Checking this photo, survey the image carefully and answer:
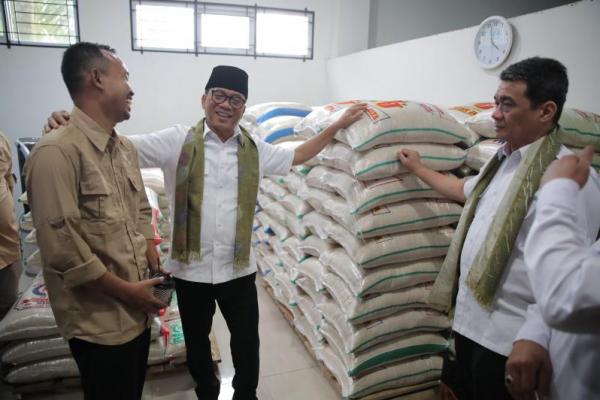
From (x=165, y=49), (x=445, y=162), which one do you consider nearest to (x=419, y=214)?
(x=445, y=162)

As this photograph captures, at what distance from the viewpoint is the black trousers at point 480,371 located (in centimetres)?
134

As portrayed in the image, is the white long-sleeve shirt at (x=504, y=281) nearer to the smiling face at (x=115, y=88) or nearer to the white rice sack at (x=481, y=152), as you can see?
the white rice sack at (x=481, y=152)

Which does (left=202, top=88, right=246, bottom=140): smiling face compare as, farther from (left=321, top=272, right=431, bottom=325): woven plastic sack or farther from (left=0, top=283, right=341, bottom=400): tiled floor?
(left=0, top=283, right=341, bottom=400): tiled floor

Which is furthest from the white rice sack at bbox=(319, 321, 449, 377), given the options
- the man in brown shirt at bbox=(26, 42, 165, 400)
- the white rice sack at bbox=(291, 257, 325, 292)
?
the man in brown shirt at bbox=(26, 42, 165, 400)

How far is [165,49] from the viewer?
5441 millimetres

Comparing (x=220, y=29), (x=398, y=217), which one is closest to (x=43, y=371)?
(x=398, y=217)

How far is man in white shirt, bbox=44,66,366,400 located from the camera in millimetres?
1738

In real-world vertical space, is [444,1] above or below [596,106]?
above

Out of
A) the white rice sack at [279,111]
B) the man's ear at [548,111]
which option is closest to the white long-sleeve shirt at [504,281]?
the man's ear at [548,111]

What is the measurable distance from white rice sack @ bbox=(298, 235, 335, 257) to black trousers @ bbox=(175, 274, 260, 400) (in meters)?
0.61

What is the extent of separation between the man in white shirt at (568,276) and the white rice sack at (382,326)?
112cm

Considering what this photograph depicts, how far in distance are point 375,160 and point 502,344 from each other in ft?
3.11

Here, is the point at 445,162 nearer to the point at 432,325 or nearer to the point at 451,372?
the point at 432,325

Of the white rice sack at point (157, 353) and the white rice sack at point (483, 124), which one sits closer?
the white rice sack at point (483, 124)
